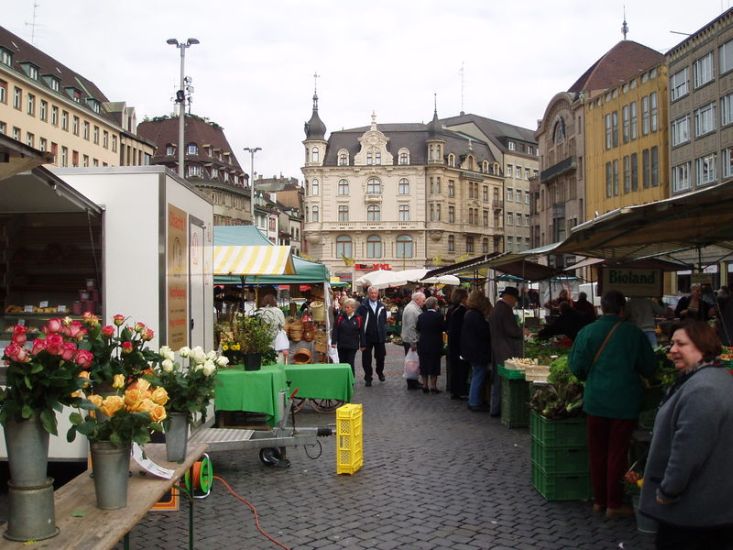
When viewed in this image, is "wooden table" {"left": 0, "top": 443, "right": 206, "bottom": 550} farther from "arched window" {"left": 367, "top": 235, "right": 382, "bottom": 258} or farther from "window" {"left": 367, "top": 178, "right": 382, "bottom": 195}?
"window" {"left": 367, "top": 178, "right": 382, "bottom": 195}

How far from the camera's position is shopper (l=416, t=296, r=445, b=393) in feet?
45.9

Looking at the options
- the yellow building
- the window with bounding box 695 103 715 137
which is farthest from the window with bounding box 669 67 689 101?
the window with bounding box 695 103 715 137

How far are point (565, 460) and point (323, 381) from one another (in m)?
4.38

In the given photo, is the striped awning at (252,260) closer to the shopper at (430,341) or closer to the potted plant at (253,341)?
the shopper at (430,341)

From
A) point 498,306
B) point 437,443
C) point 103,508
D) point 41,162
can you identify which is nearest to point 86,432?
point 103,508

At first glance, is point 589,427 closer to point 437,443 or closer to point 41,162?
point 437,443

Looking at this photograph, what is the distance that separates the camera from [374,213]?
8644 cm

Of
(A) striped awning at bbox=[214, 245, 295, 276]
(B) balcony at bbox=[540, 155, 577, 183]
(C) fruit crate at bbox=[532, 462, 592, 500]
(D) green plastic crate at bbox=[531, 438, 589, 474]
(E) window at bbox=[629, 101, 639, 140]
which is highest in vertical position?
(E) window at bbox=[629, 101, 639, 140]

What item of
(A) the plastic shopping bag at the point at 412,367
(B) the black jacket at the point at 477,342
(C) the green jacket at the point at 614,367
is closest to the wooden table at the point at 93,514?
(C) the green jacket at the point at 614,367

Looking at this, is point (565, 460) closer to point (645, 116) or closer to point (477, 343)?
point (477, 343)

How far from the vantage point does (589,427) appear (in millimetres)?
6266

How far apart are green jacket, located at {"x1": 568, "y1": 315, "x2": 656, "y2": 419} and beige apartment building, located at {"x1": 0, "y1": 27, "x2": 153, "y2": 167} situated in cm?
4272

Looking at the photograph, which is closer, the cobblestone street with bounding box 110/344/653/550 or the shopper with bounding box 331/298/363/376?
the cobblestone street with bounding box 110/344/653/550

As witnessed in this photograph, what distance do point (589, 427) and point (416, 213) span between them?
8100cm
